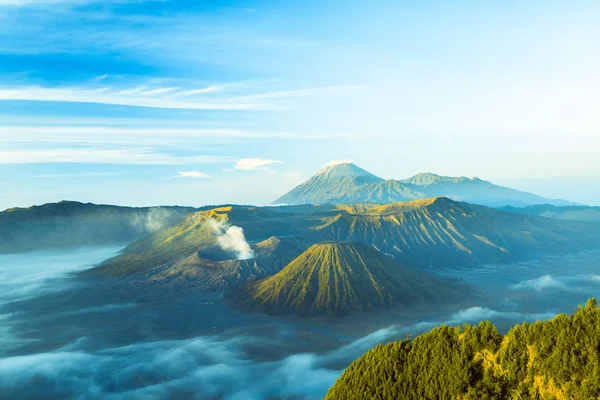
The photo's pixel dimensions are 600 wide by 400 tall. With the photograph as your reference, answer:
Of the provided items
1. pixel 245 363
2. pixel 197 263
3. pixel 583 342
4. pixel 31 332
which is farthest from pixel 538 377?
pixel 197 263

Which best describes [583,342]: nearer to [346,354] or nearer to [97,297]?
[346,354]

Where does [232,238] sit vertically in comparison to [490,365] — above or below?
above

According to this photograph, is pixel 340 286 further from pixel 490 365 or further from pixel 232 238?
pixel 490 365

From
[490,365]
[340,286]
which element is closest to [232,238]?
[340,286]

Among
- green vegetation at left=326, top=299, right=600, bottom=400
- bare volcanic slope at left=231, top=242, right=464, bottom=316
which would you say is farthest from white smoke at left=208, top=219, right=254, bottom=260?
green vegetation at left=326, top=299, right=600, bottom=400

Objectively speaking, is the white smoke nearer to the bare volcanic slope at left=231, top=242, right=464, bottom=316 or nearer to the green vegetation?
the bare volcanic slope at left=231, top=242, right=464, bottom=316

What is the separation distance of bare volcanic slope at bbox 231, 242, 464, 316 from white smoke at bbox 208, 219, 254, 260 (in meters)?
26.9

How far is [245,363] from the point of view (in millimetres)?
77375

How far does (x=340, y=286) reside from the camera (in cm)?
11750

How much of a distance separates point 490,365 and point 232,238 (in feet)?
490

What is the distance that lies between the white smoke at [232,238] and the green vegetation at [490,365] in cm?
11962

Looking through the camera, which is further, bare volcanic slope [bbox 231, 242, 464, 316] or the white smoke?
the white smoke

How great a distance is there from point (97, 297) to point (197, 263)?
114 feet

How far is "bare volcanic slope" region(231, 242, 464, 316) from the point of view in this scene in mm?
112562
